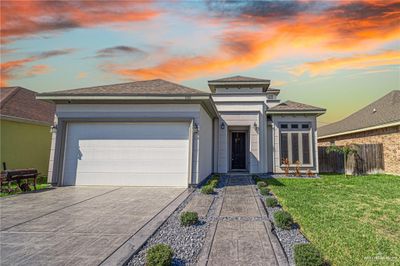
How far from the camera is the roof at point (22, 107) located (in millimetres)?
11320

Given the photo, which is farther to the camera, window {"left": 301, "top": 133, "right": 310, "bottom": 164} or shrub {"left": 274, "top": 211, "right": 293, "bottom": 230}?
window {"left": 301, "top": 133, "right": 310, "bottom": 164}

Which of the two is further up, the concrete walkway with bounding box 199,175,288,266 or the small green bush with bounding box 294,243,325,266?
the small green bush with bounding box 294,243,325,266

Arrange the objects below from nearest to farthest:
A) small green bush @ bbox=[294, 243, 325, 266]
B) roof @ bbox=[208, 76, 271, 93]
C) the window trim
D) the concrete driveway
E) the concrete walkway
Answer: small green bush @ bbox=[294, 243, 325, 266] < the concrete walkway < the concrete driveway < the window trim < roof @ bbox=[208, 76, 271, 93]

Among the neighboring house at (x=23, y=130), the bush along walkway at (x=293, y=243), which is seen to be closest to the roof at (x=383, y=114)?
the bush along walkway at (x=293, y=243)

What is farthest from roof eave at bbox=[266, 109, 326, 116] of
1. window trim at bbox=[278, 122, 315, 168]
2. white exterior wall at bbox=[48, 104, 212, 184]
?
white exterior wall at bbox=[48, 104, 212, 184]

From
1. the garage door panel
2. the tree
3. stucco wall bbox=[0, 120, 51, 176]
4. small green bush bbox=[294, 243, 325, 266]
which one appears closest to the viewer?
small green bush bbox=[294, 243, 325, 266]

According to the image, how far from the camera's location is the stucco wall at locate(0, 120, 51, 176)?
10711mm

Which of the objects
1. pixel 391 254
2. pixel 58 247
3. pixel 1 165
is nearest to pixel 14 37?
pixel 1 165

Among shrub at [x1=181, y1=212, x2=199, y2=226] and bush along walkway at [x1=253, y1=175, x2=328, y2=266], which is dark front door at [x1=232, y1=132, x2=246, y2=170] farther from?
shrub at [x1=181, y1=212, x2=199, y2=226]

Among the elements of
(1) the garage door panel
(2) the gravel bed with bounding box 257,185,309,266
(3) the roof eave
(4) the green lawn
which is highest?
(3) the roof eave

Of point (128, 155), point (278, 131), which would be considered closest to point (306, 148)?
point (278, 131)

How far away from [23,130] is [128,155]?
266 inches

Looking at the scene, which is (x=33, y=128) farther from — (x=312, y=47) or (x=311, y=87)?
(x=311, y=87)

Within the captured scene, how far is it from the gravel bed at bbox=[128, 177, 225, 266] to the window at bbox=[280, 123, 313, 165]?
8836 millimetres
